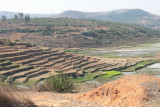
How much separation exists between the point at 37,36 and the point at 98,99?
6570cm

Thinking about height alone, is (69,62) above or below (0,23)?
below

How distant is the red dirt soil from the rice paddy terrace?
1459 centimetres

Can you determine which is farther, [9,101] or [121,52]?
[121,52]

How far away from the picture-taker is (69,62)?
38031 millimetres

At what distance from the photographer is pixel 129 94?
1030 centimetres

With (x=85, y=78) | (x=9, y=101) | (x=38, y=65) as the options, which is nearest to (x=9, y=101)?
(x=9, y=101)

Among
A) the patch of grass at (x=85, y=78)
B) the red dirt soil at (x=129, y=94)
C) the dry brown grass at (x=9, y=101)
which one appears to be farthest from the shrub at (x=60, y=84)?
the patch of grass at (x=85, y=78)

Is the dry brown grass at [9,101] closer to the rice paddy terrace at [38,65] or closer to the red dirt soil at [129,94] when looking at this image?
the red dirt soil at [129,94]

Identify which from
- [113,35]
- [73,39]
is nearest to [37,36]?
[73,39]

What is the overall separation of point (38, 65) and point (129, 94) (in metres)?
23.2

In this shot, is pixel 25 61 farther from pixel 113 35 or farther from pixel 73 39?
pixel 113 35

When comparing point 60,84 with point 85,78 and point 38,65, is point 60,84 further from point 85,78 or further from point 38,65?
point 38,65

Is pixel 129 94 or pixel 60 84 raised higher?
pixel 129 94

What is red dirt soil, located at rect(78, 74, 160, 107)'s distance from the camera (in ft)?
31.4
